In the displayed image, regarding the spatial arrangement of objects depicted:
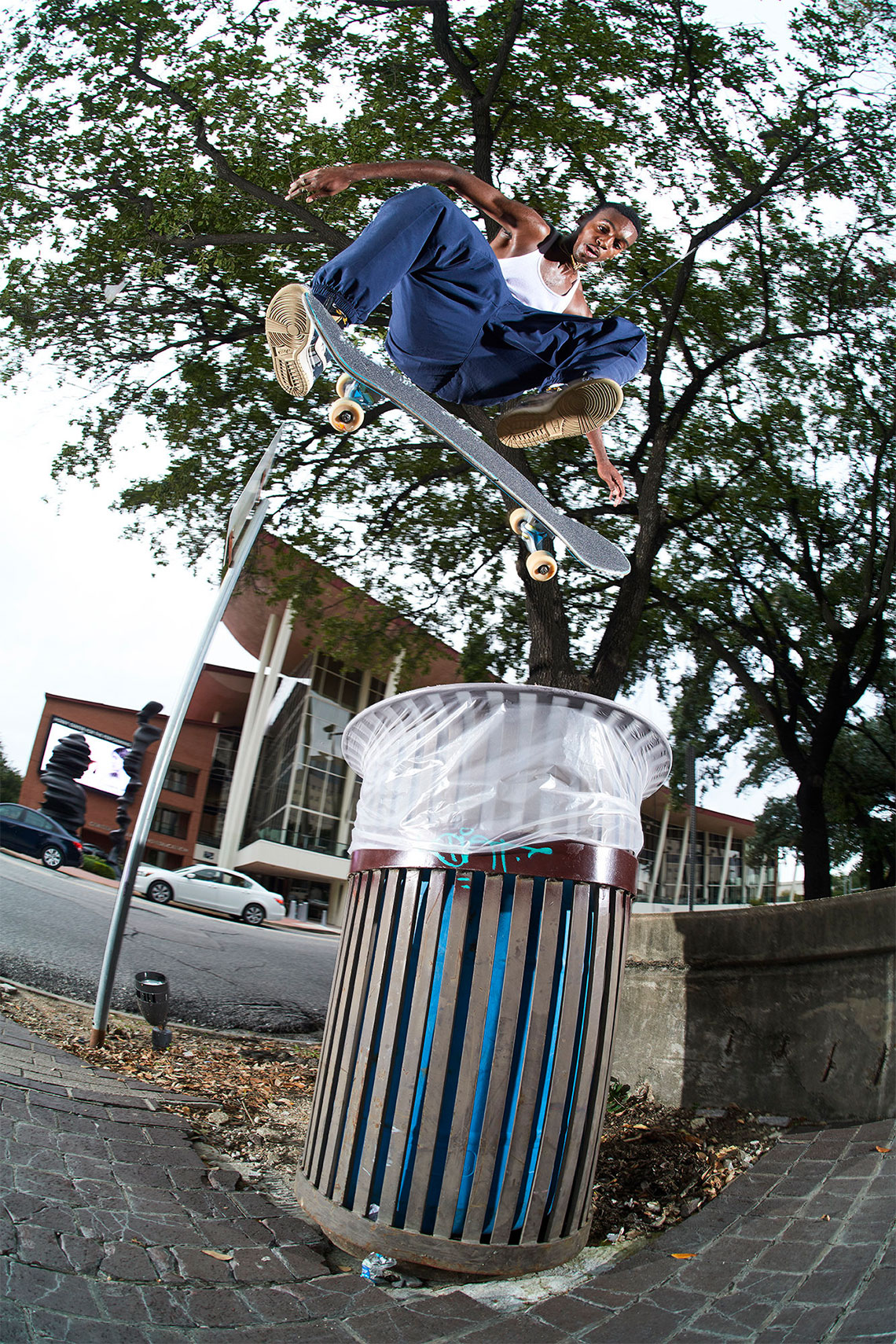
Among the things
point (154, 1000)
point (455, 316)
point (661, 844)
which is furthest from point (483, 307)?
point (661, 844)

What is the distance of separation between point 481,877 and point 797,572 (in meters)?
8.35

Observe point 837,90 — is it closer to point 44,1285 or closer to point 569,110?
point 569,110

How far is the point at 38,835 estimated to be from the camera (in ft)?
17.7

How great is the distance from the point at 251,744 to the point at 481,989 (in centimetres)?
570

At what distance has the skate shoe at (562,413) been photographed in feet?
11.0

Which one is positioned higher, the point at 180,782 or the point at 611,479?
the point at 611,479

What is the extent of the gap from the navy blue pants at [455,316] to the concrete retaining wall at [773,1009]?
253cm

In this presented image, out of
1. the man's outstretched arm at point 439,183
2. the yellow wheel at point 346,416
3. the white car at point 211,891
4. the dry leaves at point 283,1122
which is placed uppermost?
the man's outstretched arm at point 439,183

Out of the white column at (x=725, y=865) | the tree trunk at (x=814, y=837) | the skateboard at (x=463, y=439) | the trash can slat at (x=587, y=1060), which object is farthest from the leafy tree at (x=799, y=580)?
the trash can slat at (x=587, y=1060)

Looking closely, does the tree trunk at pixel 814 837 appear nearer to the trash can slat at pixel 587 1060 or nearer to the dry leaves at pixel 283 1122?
the dry leaves at pixel 283 1122

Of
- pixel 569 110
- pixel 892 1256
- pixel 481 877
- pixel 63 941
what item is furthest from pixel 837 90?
pixel 63 941

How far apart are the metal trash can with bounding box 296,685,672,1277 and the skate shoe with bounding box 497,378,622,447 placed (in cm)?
132

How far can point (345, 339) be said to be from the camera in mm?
3102

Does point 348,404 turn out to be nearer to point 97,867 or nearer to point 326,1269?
point 326,1269
